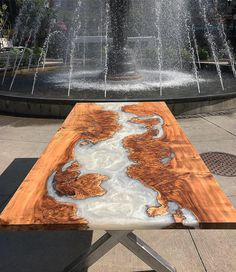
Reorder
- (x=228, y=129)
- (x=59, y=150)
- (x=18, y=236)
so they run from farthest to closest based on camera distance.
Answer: (x=228, y=129), (x=18, y=236), (x=59, y=150)

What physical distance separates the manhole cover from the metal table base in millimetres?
2162

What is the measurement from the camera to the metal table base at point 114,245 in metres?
2.34

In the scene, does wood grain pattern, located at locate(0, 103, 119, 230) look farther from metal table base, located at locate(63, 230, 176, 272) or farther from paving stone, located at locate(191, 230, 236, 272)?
paving stone, located at locate(191, 230, 236, 272)

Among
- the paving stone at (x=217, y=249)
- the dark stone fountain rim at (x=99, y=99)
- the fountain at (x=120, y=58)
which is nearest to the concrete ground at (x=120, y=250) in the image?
the paving stone at (x=217, y=249)

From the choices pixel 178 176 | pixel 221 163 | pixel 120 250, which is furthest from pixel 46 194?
pixel 221 163

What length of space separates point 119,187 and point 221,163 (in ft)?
9.41

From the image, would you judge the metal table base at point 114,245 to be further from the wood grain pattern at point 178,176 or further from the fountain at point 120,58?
the fountain at point 120,58

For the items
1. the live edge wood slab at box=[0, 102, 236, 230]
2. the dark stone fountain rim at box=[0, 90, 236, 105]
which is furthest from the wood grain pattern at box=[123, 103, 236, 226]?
the dark stone fountain rim at box=[0, 90, 236, 105]

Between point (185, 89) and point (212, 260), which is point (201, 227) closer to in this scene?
point (212, 260)

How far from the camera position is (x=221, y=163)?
4879 mm

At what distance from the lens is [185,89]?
905 centimetres

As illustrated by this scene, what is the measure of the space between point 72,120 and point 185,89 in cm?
547

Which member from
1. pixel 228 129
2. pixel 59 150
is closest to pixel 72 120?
pixel 59 150

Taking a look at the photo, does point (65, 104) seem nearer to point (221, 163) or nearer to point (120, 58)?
point (221, 163)
